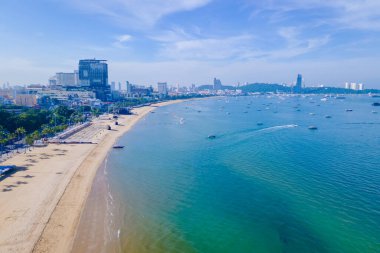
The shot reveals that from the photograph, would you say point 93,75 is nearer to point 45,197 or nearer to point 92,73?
point 92,73

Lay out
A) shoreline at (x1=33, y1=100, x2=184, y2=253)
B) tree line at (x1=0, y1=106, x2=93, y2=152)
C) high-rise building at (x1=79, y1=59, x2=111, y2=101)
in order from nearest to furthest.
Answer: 1. shoreline at (x1=33, y1=100, x2=184, y2=253)
2. tree line at (x1=0, y1=106, x2=93, y2=152)
3. high-rise building at (x1=79, y1=59, x2=111, y2=101)

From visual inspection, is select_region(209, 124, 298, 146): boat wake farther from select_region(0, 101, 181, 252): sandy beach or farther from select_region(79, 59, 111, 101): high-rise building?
select_region(79, 59, 111, 101): high-rise building

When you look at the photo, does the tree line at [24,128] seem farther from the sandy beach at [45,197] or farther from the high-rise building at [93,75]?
the high-rise building at [93,75]

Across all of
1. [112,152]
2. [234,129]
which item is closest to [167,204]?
[112,152]

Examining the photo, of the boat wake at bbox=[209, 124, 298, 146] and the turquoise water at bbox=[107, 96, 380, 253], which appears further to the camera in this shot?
the boat wake at bbox=[209, 124, 298, 146]

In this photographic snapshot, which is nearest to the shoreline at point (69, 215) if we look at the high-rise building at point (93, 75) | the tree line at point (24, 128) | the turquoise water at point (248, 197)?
the turquoise water at point (248, 197)

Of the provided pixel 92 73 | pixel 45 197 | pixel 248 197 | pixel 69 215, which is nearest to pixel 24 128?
pixel 45 197

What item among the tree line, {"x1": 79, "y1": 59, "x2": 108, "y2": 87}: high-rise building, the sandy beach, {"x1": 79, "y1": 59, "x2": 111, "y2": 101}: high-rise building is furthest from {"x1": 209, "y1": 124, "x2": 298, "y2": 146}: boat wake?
{"x1": 79, "y1": 59, "x2": 108, "y2": 87}: high-rise building
